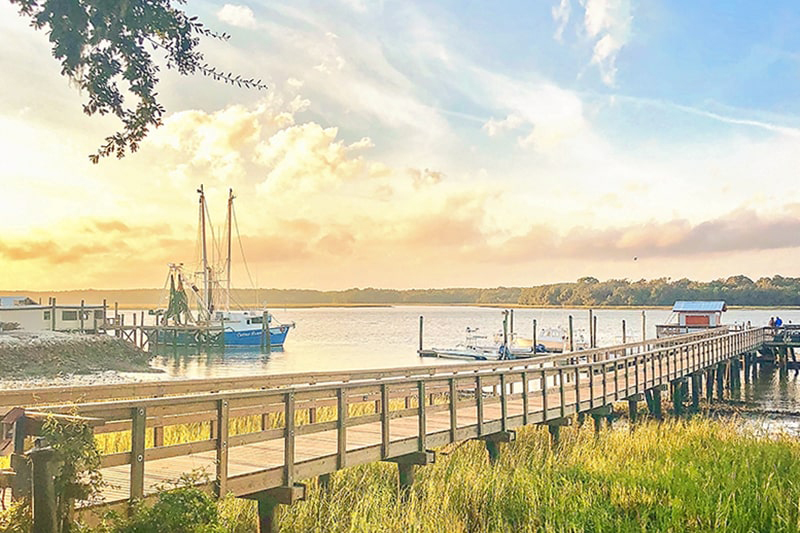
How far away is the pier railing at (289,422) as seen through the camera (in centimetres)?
736

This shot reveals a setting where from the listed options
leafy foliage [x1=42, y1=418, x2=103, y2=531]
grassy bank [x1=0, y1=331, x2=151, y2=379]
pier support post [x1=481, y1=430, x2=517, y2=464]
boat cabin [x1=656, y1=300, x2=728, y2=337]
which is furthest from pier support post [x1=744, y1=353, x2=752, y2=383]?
leafy foliage [x1=42, y1=418, x2=103, y2=531]

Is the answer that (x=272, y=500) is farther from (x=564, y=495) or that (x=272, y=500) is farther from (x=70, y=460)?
(x=564, y=495)

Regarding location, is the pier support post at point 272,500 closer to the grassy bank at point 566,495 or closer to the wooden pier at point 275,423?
the wooden pier at point 275,423

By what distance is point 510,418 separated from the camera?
14844 millimetres

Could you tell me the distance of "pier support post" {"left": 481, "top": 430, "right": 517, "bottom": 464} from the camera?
14398 millimetres

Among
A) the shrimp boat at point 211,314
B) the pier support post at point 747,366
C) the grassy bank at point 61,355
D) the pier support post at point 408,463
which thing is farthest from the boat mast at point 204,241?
the pier support post at point 408,463

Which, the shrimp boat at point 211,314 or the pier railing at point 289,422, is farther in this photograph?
the shrimp boat at point 211,314

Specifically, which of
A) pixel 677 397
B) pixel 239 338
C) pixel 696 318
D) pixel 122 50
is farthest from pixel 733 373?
pixel 239 338

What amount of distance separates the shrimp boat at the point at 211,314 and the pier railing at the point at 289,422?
56.4 m

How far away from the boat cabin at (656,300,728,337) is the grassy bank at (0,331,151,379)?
36.0 metres

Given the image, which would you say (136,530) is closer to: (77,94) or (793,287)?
(77,94)

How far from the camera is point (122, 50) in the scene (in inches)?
356

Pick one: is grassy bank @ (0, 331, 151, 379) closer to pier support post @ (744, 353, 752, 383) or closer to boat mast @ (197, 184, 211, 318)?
boat mast @ (197, 184, 211, 318)

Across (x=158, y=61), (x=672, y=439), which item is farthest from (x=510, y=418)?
(x=158, y=61)
